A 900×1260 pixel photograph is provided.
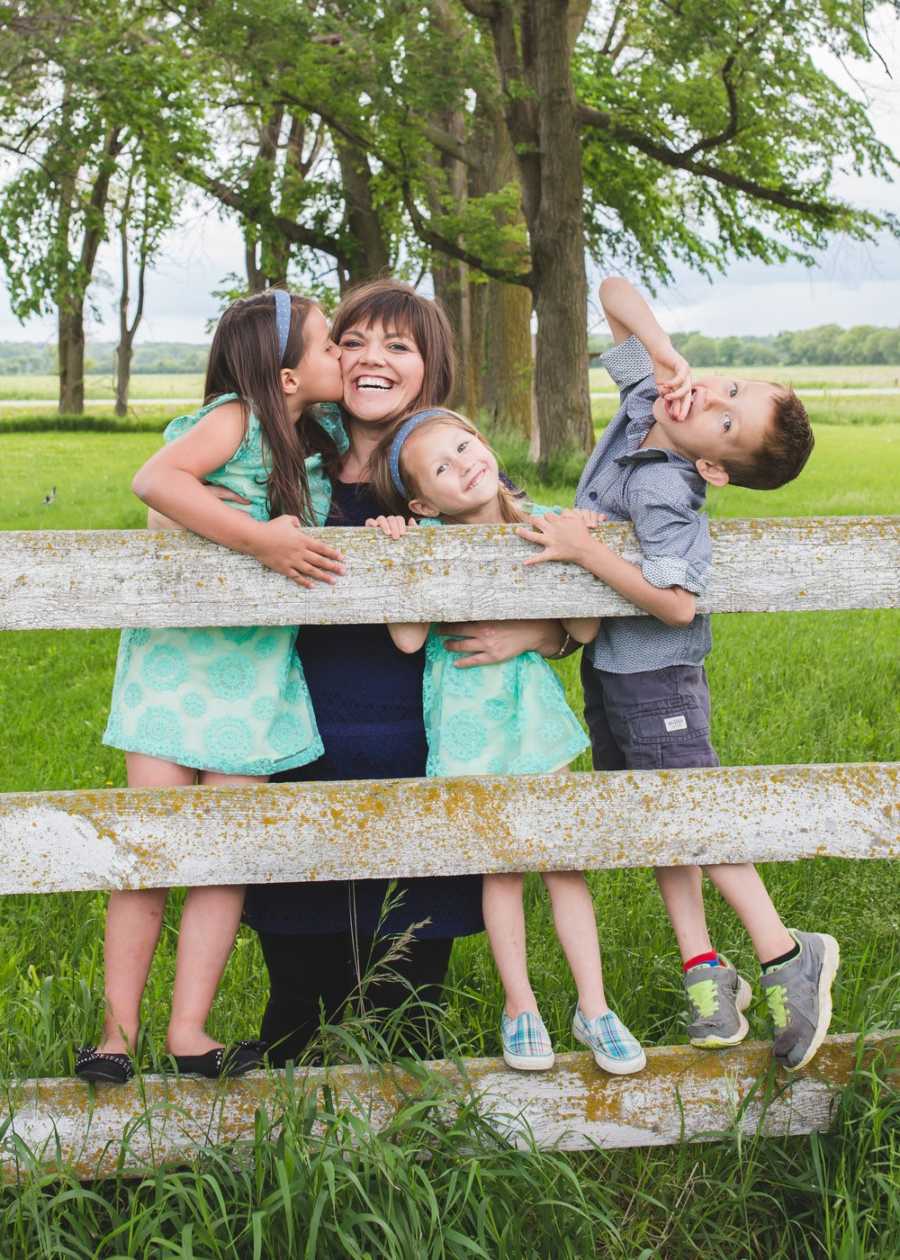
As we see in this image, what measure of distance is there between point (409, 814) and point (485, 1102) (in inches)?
27.4

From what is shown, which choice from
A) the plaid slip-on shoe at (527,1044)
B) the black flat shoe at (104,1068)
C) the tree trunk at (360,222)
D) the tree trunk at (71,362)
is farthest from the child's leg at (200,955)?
the tree trunk at (71,362)

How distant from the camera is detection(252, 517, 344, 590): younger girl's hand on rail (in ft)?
8.48

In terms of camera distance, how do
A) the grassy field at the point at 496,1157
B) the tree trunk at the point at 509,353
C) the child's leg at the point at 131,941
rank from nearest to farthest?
the grassy field at the point at 496,1157, the child's leg at the point at 131,941, the tree trunk at the point at 509,353

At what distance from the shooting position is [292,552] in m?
2.59

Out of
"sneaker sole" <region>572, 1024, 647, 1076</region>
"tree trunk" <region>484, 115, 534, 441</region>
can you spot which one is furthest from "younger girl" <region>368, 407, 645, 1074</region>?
"tree trunk" <region>484, 115, 534, 441</region>

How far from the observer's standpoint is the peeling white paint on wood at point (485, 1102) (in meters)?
2.76

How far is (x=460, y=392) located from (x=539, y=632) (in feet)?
64.8

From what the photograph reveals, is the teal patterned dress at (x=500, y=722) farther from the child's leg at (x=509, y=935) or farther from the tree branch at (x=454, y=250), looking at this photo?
the tree branch at (x=454, y=250)

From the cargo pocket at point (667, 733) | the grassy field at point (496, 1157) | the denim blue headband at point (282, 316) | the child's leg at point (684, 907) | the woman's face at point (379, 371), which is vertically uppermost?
the denim blue headband at point (282, 316)

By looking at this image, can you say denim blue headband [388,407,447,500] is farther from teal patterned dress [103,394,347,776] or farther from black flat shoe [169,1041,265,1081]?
black flat shoe [169,1041,265,1081]

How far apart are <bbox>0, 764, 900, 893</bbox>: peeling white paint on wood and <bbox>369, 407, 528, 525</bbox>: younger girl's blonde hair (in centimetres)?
66

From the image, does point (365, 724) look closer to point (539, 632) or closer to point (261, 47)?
point (539, 632)

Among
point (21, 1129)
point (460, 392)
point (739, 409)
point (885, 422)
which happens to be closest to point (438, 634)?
point (739, 409)

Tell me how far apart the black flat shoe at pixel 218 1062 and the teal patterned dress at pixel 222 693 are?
0.61m
